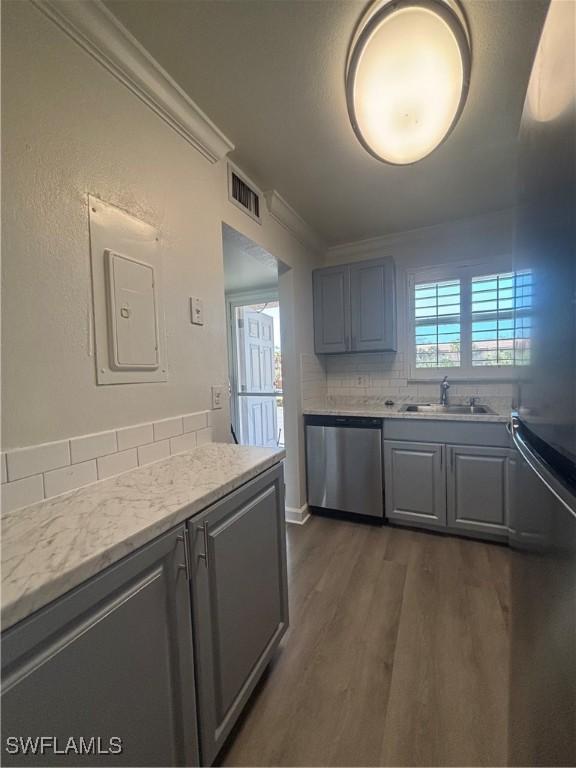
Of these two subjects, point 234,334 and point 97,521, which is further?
point 234,334

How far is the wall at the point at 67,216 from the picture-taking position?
87cm

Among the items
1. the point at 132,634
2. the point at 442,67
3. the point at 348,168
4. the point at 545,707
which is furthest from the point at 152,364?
the point at 348,168

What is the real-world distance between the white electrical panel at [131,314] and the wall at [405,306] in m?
1.62

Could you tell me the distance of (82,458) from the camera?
101cm

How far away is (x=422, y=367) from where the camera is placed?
2900 millimetres

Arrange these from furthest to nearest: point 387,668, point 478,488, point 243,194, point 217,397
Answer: point 478,488 < point 243,194 < point 217,397 < point 387,668

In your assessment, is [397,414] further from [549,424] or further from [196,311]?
[549,424]

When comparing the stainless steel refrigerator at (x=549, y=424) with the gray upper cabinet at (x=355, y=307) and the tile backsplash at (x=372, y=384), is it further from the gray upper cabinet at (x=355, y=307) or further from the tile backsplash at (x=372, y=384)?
the tile backsplash at (x=372, y=384)

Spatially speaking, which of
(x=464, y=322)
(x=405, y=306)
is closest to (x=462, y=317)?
(x=464, y=322)

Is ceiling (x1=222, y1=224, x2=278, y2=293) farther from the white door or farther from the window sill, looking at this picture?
the window sill

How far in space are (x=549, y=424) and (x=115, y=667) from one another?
103 cm

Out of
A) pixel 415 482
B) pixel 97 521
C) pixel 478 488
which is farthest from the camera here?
pixel 415 482

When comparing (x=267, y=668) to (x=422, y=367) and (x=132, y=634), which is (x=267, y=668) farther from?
(x=422, y=367)

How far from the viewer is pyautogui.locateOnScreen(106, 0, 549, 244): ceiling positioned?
1.09 m
